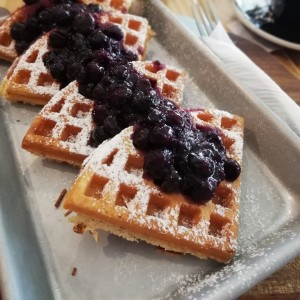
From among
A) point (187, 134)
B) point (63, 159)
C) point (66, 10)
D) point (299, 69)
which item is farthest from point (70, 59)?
point (299, 69)

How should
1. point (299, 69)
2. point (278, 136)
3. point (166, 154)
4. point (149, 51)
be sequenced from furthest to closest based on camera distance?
point (299, 69) < point (149, 51) < point (278, 136) < point (166, 154)

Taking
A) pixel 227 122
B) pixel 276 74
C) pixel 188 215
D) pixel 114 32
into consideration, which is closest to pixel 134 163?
pixel 188 215

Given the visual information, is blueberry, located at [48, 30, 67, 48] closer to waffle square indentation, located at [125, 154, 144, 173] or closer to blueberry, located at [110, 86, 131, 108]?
blueberry, located at [110, 86, 131, 108]

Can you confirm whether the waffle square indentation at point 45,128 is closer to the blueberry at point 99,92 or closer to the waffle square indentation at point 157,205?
the blueberry at point 99,92

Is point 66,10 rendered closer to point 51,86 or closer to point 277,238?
point 51,86

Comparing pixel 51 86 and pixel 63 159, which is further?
pixel 51 86

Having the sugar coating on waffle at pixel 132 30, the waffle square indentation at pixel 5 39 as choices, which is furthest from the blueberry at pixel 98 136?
the waffle square indentation at pixel 5 39

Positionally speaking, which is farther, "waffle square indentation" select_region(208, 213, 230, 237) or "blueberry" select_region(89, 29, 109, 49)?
"blueberry" select_region(89, 29, 109, 49)

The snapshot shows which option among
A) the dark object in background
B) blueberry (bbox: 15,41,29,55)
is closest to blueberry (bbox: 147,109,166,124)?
blueberry (bbox: 15,41,29,55)
